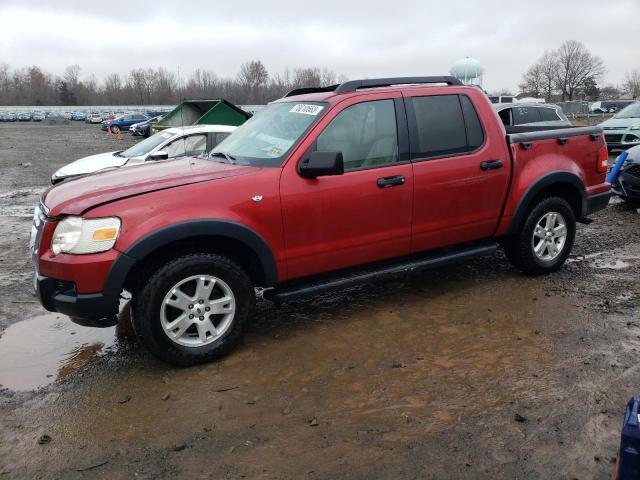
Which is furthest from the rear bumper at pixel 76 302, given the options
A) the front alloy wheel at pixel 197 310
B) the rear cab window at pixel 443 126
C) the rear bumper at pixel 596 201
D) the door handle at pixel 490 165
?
the rear bumper at pixel 596 201

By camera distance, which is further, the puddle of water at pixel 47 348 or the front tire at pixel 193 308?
the puddle of water at pixel 47 348

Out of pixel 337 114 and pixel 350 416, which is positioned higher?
pixel 337 114

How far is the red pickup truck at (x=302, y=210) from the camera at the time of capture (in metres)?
3.65

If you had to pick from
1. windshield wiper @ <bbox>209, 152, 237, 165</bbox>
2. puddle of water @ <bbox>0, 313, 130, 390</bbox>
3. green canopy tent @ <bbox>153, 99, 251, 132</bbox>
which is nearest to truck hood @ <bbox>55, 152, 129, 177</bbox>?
green canopy tent @ <bbox>153, 99, 251, 132</bbox>

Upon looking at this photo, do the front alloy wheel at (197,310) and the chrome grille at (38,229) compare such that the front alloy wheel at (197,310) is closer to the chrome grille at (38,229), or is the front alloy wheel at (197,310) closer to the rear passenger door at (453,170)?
the chrome grille at (38,229)

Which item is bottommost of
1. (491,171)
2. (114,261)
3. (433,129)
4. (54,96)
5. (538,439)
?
(538,439)

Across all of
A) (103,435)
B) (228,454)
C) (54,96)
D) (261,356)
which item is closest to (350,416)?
(228,454)

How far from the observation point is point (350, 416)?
329cm

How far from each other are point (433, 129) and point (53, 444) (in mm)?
3747

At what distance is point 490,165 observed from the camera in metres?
4.98

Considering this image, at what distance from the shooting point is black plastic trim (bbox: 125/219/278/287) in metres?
3.61

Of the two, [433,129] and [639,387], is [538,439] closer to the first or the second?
[639,387]

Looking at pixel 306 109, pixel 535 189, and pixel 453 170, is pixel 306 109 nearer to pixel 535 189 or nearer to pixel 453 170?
pixel 453 170

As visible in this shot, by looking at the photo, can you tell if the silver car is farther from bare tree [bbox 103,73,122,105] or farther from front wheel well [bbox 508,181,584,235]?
bare tree [bbox 103,73,122,105]
